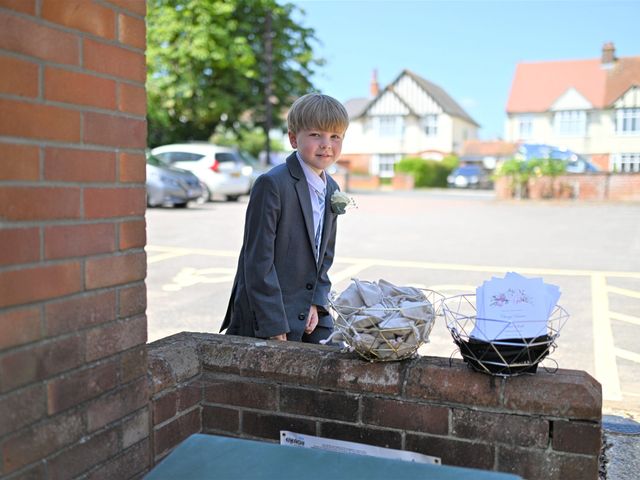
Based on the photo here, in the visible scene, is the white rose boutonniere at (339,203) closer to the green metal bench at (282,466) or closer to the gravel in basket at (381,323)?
the gravel in basket at (381,323)

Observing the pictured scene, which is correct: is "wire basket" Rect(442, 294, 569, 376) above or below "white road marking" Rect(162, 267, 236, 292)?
above

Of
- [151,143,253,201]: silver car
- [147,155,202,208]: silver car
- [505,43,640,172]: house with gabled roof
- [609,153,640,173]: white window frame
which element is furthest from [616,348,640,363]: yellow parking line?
[505,43,640,172]: house with gabled roof

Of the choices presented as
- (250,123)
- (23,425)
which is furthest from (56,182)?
(250,123)

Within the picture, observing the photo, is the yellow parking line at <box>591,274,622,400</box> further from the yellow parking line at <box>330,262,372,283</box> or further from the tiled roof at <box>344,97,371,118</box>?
the tiled roof at <box>344,97,371,118</box>

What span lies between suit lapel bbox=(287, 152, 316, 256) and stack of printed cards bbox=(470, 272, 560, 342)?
0.83m

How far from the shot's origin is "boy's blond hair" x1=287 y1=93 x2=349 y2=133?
2.64 meters

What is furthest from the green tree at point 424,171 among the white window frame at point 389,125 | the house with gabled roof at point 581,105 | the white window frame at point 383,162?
the white window frame at point 383,162

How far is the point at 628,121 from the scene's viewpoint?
111ft

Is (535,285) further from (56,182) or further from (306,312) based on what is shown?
(56,182)

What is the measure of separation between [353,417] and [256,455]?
2.16 ft

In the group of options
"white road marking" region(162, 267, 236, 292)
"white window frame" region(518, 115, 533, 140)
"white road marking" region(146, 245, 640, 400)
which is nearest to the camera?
"white road marking" region(146, 245, 640, 400)

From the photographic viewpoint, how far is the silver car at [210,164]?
19.8 m

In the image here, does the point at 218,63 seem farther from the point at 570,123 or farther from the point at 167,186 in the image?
A: the point at 570,123

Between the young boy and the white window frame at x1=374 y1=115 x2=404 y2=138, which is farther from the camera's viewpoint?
the white window frame at x1=374 y1=115 x2=404 y2=138
